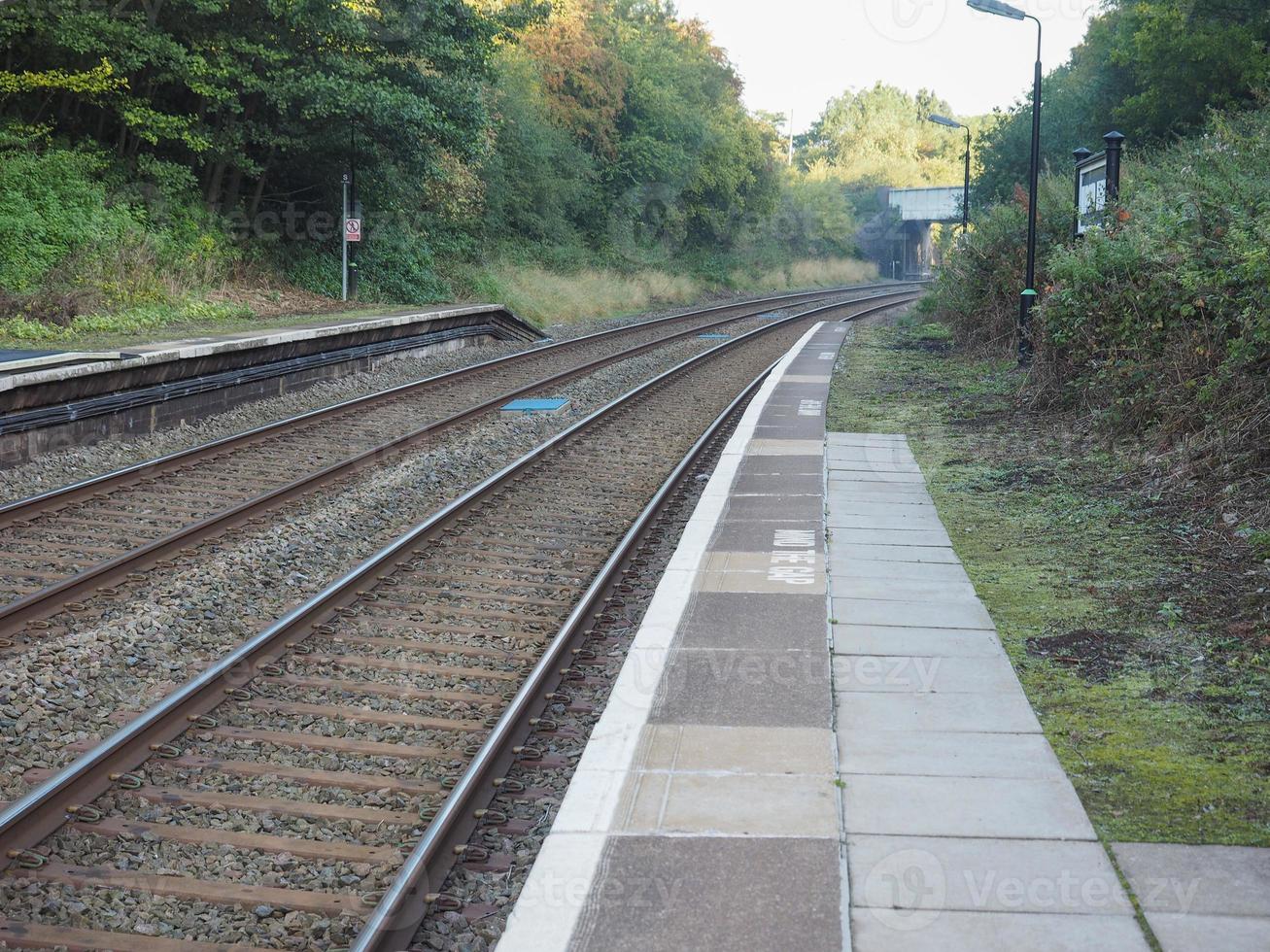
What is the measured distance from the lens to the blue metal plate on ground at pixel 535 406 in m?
16.4

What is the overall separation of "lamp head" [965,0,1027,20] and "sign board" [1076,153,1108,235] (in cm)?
315

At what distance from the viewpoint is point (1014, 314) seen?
73.3ft

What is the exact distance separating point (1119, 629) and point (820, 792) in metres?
→ 3.05

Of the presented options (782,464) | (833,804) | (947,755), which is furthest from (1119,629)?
(782,464)

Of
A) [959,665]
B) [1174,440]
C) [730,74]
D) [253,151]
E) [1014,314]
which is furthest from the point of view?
[730,74]

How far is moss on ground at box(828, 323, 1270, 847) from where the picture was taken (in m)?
4.97

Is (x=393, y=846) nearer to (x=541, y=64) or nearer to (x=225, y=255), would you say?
(x=225, y=255)

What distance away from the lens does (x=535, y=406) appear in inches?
661

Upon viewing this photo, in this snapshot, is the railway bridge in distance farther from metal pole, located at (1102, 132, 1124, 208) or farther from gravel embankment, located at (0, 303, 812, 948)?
gravel embankment, located at (0, 303, 812, 948)

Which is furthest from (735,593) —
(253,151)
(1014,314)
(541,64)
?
(541,64)

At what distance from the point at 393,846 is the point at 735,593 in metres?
3.62

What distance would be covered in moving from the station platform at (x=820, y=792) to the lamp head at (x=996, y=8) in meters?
13.9

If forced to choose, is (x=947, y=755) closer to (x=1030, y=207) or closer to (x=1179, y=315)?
(x=1179, y=315)

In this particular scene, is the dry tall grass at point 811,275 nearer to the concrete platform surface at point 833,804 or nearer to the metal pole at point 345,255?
the metal pole at point 345,255
